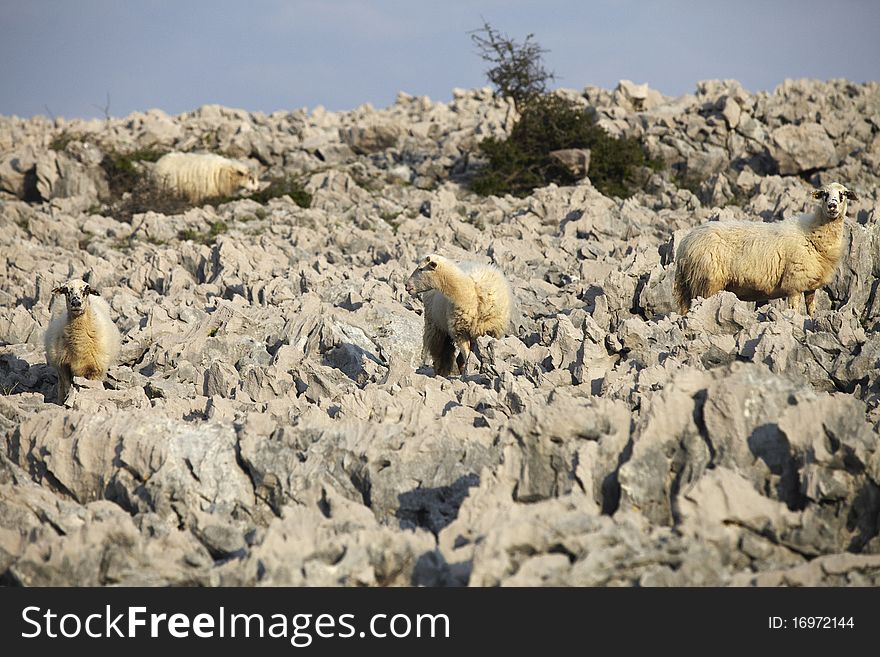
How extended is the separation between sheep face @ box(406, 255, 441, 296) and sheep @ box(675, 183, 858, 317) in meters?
3.89

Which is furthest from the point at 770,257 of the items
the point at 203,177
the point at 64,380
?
the point at 203,177

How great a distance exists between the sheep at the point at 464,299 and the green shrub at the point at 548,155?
42.4 feet

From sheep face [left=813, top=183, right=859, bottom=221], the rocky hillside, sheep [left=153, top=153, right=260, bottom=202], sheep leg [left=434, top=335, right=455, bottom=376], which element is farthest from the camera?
sheep [left=153, top=153, right=260, bottom=202]

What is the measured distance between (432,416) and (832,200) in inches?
310

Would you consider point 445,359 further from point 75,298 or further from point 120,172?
point 120,172

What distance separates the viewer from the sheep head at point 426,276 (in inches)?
484

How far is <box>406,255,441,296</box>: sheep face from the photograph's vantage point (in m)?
12.3

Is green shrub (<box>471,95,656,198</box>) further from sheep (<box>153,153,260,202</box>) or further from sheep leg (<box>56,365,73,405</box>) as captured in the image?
sheep leg (<box>56,365,73,405</box>)

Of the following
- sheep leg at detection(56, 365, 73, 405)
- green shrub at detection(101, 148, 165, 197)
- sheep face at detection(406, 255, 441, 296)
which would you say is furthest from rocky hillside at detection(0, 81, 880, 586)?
green shrub at detection(101, 148, 165, 197)

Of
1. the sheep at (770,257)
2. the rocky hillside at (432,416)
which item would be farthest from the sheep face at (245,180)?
the sheep at (770,257)

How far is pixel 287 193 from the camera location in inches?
1036
